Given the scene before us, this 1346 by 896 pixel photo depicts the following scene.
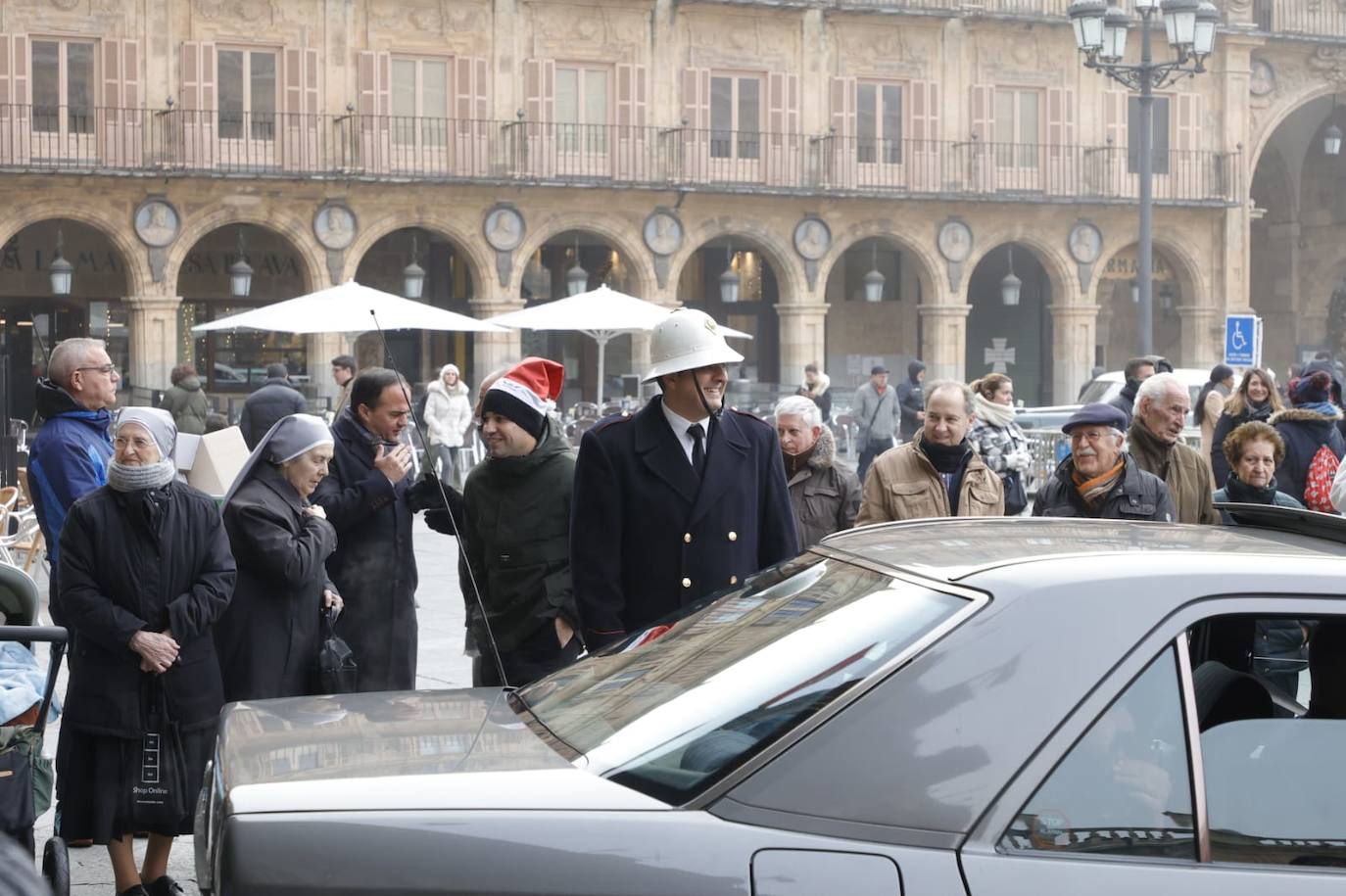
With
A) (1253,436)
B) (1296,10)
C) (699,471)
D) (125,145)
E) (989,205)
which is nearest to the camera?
(699,471)

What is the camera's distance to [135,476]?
16.7 ft

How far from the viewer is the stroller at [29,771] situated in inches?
159

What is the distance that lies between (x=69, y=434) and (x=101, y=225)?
78.2 feet

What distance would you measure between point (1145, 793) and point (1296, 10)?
37199 millimetres

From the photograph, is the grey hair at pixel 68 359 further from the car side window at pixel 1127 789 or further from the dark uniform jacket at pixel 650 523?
the car side window at pixel 1127 789

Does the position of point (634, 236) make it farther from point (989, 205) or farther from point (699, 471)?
point (699, 471)

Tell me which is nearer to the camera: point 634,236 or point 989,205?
point 634,236

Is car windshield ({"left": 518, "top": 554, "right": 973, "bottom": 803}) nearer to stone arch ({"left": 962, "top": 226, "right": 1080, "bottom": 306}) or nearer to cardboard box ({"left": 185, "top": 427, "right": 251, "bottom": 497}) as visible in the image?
cardboard box ({"left": 185, "top": 427, "right": 251, "bottom": 497})

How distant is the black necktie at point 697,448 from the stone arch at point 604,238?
2647 centimetres

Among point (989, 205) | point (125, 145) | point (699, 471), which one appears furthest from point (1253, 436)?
point (989, 205)

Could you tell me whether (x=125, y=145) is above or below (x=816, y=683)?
above

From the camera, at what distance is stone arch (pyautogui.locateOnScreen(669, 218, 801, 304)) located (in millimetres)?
32344

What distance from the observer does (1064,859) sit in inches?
104

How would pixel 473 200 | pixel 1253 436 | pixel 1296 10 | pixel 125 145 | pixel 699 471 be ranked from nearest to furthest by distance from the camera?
pixel 699 471 → pixel 1253 436 → pixel 125 145 → pixel 473 200 → pixel 1296 10
